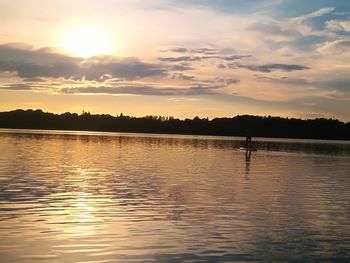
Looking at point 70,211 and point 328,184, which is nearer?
point 70,211

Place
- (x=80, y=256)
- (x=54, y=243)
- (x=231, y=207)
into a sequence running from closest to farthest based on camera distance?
1. (x=80, y=256)
2. (x=54, y=243)
3. (x=231, y=207)

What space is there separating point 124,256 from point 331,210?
1269 centimetres

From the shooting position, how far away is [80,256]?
44.8 ft

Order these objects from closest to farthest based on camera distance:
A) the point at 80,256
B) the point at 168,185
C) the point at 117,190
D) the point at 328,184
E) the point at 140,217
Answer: the point at 80,256 < the point at 140,217 < the point at 117,190 < the point at 168,185 < the point at 328,184

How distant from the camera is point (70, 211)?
67.8 feet

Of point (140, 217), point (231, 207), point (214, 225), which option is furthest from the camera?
Answer: point (231, 207)

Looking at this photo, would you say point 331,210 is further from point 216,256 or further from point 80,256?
point 80,256

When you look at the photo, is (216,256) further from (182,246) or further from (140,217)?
(140,217)

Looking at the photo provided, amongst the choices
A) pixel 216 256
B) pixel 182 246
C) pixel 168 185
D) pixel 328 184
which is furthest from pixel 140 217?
pixel 328 184

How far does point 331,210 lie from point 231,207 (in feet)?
15.1

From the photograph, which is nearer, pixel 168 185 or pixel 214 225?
pixel 214 225

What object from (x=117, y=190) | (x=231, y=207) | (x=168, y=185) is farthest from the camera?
(x=168, y=185)

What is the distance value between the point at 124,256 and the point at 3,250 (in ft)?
11.2

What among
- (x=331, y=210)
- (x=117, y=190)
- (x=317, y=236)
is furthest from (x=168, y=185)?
(x=317, y=236)
